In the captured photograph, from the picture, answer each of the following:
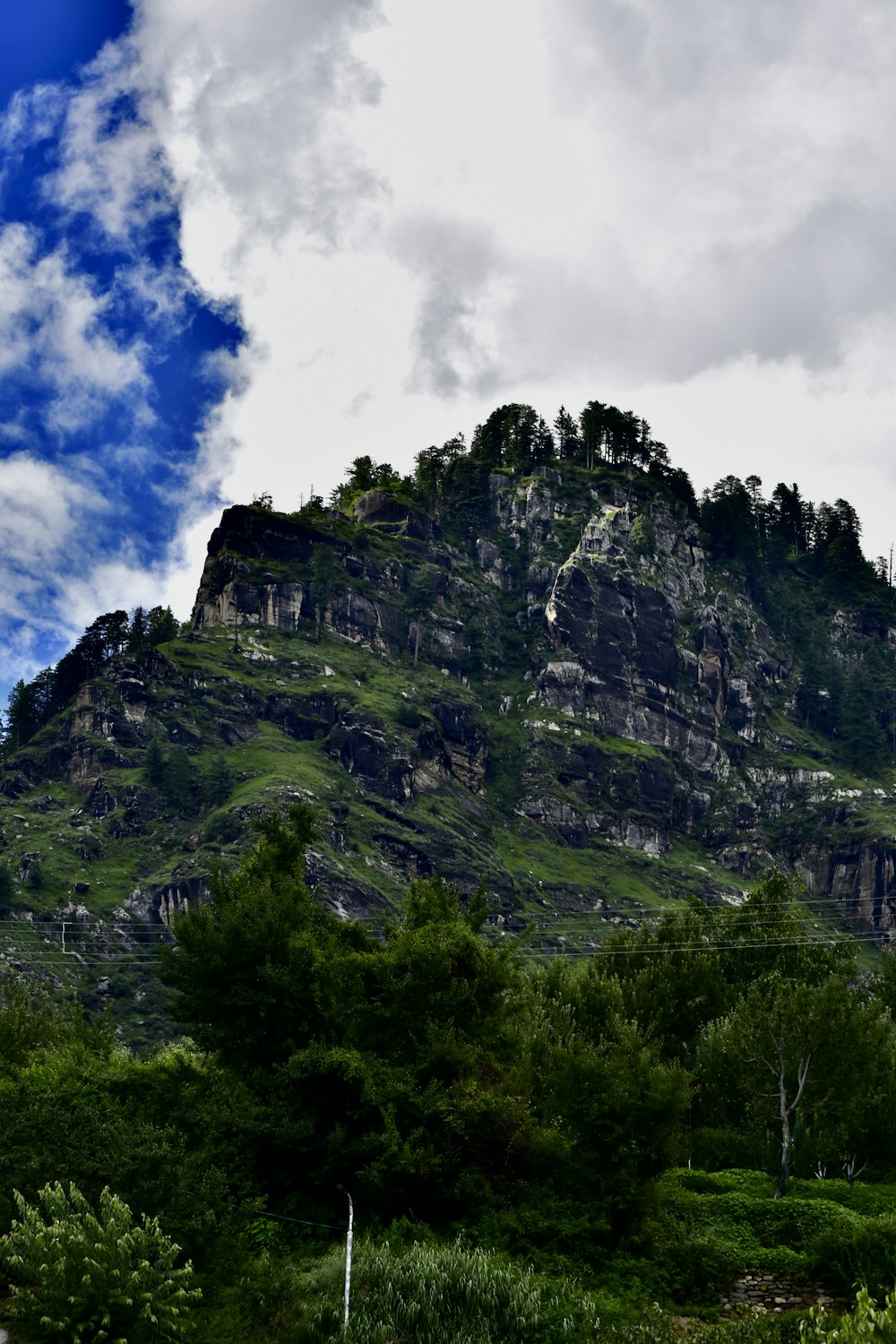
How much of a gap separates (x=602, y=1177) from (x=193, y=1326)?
1450 centimetres

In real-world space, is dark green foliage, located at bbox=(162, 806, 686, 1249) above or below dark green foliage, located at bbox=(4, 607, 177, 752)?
below

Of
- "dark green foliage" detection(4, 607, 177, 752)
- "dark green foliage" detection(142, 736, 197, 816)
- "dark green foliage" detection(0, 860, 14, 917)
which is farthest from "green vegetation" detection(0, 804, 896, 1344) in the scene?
"dark green foliage" detection(4, 607, 177, 752)

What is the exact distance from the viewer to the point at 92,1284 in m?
21.6

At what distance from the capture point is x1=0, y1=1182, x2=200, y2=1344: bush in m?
21.5

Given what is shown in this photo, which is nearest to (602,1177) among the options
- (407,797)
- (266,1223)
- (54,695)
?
(266,1223)

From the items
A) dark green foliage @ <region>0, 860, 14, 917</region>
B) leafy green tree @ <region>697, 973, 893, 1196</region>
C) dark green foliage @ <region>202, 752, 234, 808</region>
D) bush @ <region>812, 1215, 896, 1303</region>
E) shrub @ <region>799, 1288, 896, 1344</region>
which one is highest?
dark green foliage @ <region>202, 752, 234, 808</region>

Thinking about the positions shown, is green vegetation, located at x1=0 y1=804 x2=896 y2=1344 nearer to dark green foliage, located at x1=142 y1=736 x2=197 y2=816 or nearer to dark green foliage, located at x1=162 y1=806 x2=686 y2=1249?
dark green foliage, located at x1=162 y1=806 x2=686 y2=1249

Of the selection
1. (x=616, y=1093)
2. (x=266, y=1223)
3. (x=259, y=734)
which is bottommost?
(x=266, y=1223)

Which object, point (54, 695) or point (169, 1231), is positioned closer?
point (169, 1231)

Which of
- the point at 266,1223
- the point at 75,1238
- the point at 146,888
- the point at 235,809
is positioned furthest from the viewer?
the point at 235,809

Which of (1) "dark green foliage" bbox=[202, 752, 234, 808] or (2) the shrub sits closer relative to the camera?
(2) the shrub

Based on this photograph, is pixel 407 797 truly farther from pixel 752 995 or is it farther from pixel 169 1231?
pixel 169 1231

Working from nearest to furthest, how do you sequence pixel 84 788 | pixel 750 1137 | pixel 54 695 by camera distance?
pixel 750 1137, pixel 84 788, pixel 54 695

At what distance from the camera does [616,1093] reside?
3394 cm
